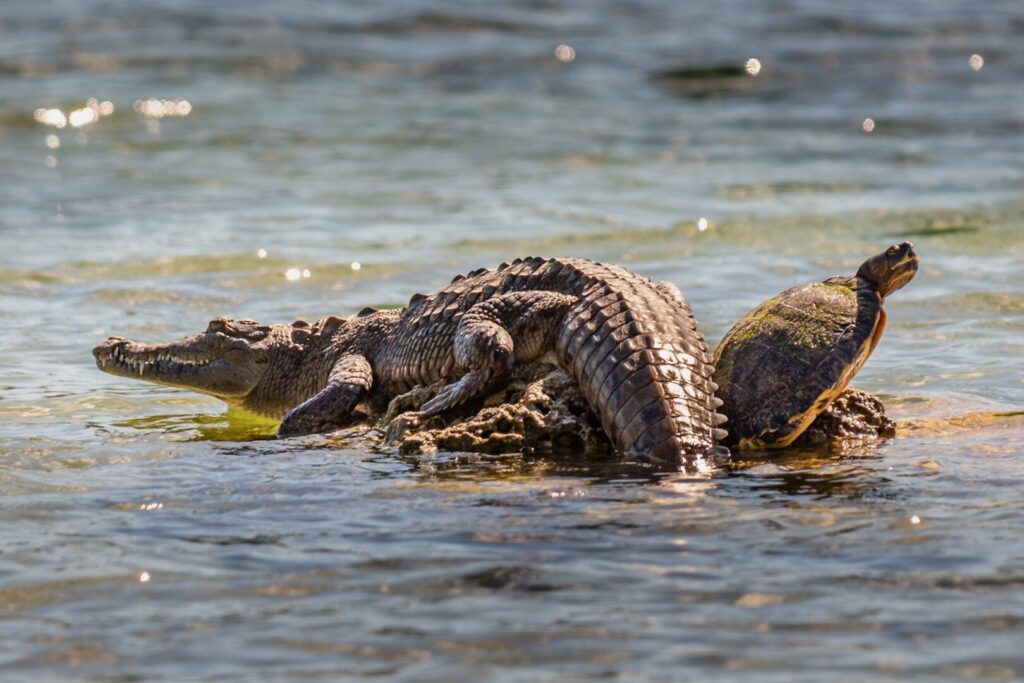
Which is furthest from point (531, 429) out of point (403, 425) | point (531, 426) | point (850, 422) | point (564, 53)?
point (564, 53)

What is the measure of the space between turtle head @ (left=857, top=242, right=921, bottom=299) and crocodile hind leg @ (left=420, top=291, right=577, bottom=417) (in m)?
1.11

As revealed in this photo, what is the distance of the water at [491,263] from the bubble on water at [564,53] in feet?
0.51

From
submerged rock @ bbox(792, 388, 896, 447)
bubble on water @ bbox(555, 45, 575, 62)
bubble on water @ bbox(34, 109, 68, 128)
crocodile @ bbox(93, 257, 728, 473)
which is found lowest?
submerged rock @ bbox(792, 388, 896, 447)

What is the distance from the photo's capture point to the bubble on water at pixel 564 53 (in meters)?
19.2

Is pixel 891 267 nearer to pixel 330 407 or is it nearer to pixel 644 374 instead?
pixel 644 374

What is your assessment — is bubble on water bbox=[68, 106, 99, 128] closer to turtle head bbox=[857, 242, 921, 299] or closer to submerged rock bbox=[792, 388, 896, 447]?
submerged rock bbox=[792, 388, 896, 447]

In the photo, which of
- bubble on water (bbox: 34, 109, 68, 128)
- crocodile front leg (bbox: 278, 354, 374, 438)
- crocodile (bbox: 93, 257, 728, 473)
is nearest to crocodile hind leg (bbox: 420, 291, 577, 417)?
crocodile (bbox: 93, 257, 728, 473)

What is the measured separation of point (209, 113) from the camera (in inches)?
659

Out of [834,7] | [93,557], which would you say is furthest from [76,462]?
[834,7]

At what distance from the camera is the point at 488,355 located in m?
5.68

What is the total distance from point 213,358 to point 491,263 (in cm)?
378

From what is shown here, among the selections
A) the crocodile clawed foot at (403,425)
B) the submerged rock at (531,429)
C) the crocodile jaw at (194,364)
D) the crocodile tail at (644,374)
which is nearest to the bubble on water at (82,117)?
the crocodile jaw at (194,364)

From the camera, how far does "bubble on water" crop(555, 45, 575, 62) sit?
19.2 m

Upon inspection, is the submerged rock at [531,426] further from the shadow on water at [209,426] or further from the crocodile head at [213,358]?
the crocodile head at [213,358]
